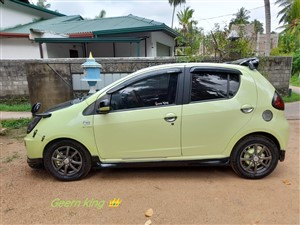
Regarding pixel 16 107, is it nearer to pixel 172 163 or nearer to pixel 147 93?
pixel 147 93

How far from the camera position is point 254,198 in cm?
298

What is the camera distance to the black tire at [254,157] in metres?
3.37

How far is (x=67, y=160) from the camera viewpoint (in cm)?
344

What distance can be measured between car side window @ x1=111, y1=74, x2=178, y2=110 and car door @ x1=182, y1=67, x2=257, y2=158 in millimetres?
248

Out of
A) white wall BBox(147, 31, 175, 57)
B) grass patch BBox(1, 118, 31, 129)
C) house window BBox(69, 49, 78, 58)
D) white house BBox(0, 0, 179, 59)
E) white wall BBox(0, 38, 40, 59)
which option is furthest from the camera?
house window BBox(69, 49, 78, 58)

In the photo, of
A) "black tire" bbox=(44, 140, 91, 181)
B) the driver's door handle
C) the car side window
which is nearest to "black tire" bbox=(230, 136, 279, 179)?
the driver's door handle

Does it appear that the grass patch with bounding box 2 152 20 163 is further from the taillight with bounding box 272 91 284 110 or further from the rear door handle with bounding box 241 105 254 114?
the taillight with bounding box 272 91 284 110

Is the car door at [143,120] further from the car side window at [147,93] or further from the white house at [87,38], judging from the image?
the white house at [87,38]

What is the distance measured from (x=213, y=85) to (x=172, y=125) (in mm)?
826

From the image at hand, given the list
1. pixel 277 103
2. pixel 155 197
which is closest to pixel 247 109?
pixel 277 103

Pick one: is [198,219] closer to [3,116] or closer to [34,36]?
[3,116]

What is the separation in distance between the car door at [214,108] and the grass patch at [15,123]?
206 inches

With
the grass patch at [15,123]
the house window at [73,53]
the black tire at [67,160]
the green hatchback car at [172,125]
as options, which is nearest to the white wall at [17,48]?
the house window at [73,53]

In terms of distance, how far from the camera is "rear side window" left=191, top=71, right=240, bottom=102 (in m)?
3.34
